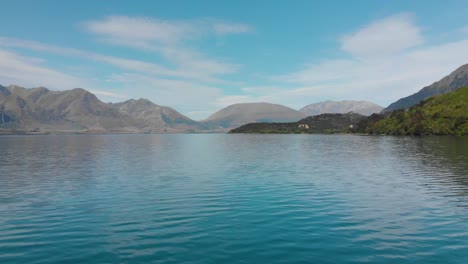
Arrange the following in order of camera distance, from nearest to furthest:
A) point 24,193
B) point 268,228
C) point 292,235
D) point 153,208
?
point 292,235 < point 268,228 < point 153,208 < point 24,193

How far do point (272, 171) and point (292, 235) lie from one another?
133 ft

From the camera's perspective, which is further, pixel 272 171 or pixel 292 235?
pixel 272 171

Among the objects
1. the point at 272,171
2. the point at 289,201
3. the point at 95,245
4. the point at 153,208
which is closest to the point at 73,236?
the point at 95,245

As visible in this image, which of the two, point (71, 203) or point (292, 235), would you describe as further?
point (71, 203)

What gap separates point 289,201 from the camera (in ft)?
130

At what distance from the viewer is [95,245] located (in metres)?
24.7

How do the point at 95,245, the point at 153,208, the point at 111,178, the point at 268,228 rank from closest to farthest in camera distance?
1. the point at 95,245
2. the point at 268,228
3. the point at 153,208
4. the point at 111,178

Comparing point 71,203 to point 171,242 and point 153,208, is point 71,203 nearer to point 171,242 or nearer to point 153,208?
point 153,208

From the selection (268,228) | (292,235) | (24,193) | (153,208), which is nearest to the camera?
(292,235)

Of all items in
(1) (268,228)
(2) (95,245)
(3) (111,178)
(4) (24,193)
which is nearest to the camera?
(2) (95,245)

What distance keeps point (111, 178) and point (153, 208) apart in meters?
24.9

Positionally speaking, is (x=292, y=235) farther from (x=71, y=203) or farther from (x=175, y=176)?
(x=175, y=176)

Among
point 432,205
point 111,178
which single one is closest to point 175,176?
point 111,178

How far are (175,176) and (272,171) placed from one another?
18.3 metres
